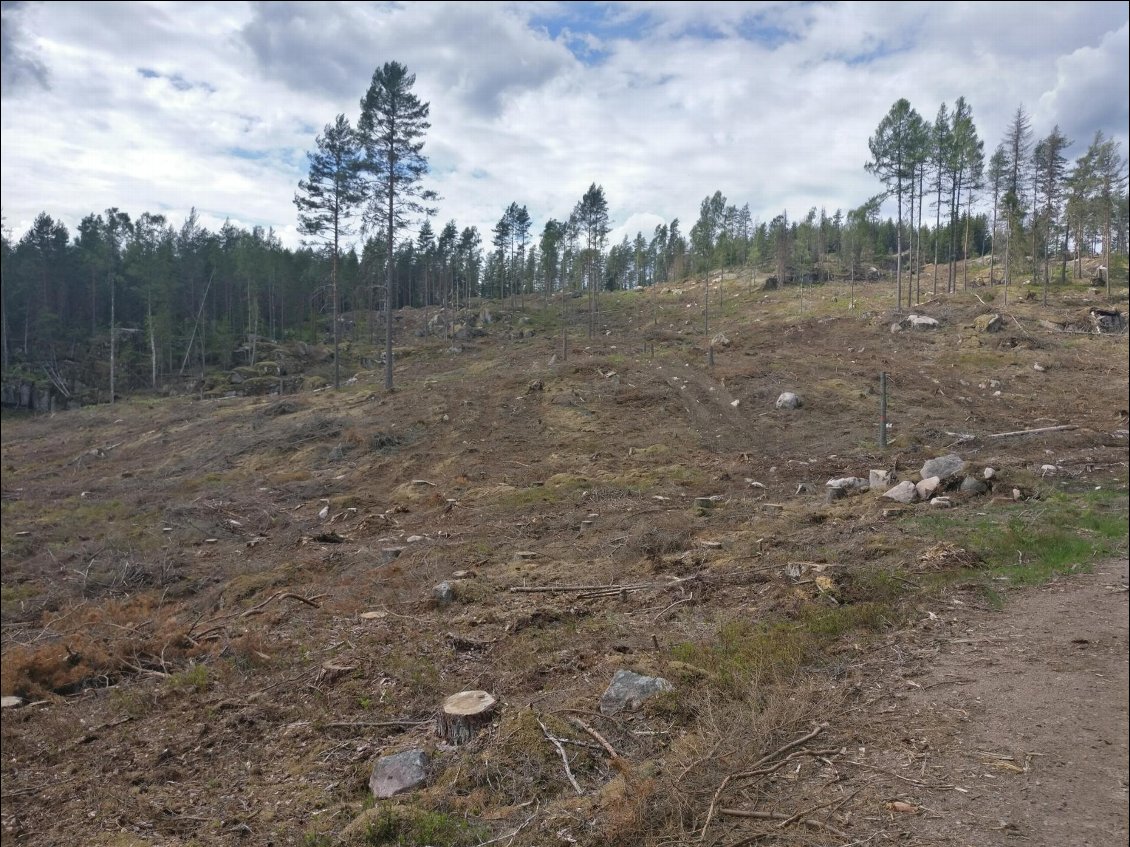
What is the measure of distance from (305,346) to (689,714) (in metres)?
53.5

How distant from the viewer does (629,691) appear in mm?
5184

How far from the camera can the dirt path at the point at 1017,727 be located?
127 inches

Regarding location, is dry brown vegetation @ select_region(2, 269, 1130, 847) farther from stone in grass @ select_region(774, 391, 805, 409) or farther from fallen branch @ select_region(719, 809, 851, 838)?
stone in grass @ select_region(774, 391, 805, 409)

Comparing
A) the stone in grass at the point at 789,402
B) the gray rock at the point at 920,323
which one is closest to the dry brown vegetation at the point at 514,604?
the stone in grass at the point at 789,402

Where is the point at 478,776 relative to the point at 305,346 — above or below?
below

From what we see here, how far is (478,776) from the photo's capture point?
4426 millimetres

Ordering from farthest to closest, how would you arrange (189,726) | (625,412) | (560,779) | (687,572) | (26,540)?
(625,412) → (26,540) → (687,572) → (189,726) → (560,779)

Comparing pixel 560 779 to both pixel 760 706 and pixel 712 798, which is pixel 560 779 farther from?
pixel 760 706

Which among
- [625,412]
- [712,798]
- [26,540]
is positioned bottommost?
[26,540]

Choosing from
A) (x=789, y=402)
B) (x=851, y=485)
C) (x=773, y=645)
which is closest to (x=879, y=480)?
(x=851, y=485)

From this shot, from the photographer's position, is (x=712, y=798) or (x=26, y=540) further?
(x=26, y=540)

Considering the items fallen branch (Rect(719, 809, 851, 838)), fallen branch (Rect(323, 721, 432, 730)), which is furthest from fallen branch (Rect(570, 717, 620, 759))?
fallen branch (Rect(323, 721, 432, 730))

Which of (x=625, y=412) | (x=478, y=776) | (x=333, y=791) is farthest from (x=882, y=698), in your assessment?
(x=625, y=412)

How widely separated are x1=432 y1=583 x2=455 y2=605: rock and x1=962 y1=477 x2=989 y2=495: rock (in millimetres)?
8450
